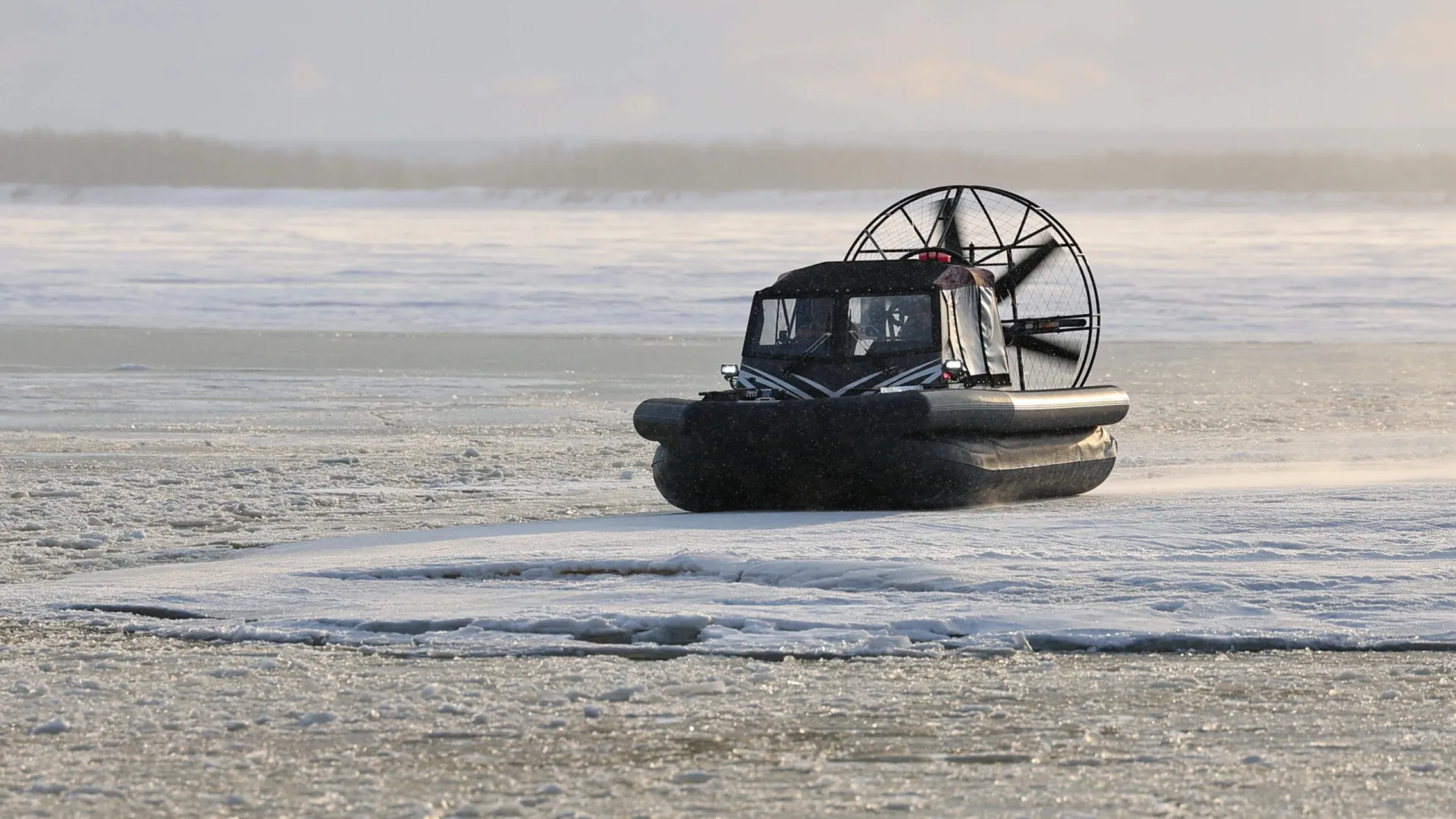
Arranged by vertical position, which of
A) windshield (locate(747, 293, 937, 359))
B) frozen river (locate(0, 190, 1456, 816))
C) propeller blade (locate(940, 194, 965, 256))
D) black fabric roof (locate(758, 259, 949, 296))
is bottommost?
frozen river (locate(0, 190, 1456, 816))

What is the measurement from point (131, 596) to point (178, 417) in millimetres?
8625

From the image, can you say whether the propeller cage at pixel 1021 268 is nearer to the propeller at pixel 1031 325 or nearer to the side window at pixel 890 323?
the propeller at pixel 1031 325

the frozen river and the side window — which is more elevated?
the side window

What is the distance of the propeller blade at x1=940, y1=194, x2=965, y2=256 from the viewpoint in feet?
35.1

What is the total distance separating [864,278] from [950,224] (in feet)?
5.04

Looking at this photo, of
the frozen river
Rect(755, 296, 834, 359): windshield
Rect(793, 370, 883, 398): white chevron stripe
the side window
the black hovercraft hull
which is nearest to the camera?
the frozen river

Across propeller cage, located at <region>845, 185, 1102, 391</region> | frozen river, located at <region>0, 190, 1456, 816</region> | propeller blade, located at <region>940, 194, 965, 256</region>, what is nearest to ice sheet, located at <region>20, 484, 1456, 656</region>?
frozen river, located at <region>0, 190, 1456, 816</region>

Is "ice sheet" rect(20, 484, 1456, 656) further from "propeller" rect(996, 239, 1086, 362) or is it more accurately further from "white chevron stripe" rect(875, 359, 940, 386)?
"propeller" rect(996, 239, 1086, 362)

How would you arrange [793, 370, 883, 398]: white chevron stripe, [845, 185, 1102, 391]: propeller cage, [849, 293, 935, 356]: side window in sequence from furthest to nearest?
[845, 185, 1102, 391]: propeller cage, [849, 293, 935, 356]: side window, [793, 370, 883, 398]: white chevron stripe

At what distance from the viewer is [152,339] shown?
2728cm

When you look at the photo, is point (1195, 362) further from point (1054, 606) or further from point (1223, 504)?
point (1054, 606)

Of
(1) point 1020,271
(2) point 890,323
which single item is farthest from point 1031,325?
(2) point 890,323

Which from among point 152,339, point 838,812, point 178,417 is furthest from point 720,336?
point 838,812

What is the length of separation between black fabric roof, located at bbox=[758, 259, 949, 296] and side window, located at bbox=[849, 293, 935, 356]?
0.20 ft
